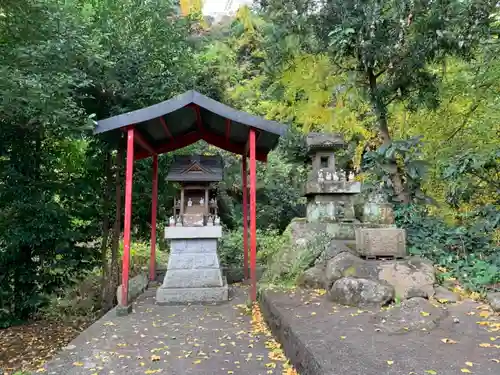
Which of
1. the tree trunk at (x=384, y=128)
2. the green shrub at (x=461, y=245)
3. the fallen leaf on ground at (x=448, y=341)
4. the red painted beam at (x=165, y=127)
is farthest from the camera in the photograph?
the tree trunk at (x=384, y=128)

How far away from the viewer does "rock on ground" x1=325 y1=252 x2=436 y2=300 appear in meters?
4.75

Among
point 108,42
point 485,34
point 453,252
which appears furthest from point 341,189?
point 108,42

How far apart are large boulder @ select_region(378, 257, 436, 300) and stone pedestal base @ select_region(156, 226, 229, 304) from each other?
2.68 meters

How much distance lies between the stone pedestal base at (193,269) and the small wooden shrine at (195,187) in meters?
0.23

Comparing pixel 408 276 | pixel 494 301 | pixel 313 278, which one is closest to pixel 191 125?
pixel 313 278

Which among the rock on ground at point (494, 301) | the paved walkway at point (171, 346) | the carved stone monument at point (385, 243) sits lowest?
the paved walkway at point (171, 346)

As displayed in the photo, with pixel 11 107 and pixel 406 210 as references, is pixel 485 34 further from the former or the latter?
pixel 11 107

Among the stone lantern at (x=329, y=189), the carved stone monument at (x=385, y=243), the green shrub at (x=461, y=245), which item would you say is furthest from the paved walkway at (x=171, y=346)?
the green shrub at (x=461, y=245)

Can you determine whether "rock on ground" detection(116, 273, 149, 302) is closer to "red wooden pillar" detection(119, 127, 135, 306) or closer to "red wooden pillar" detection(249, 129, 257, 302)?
"red wooden pillar" detection(119, 127, 135, 306)

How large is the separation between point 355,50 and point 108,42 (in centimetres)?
443

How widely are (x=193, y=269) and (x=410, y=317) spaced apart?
12.3 ft

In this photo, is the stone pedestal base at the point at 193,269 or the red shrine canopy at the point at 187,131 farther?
the stone pedestal base at the point at 193,269

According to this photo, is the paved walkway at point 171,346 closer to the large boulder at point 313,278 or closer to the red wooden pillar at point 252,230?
the red wooden pillar at point 252,230

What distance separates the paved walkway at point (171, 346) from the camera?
11.7 feet
